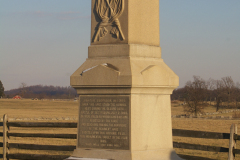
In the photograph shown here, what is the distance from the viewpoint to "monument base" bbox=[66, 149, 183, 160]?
7.19 metres

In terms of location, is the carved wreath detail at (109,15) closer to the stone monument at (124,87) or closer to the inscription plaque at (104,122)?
the stone monument at (124,87)

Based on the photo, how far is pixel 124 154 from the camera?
720 cm

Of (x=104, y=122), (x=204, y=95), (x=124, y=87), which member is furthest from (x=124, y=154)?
(x=204, y=95)

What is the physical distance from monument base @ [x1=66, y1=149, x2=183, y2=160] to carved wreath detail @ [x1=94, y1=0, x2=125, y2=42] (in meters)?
2.29

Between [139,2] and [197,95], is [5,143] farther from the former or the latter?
[197,95]

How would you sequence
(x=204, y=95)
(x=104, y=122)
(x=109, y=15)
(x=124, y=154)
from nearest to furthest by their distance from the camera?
(x=124, y=154), (x=104, y=122), (x=109, y=15), (x=204, y=95)

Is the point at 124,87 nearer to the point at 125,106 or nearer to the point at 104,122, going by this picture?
the point at 125,106

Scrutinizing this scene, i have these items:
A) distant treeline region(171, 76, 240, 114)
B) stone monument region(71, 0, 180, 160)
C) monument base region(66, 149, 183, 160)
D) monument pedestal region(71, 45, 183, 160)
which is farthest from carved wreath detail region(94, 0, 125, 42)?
distant treeline region(171, 76, 240, 114)

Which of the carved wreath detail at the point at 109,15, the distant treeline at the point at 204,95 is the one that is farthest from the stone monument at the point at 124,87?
the distant treeline at the point at 204,95

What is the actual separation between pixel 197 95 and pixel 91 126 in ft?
179

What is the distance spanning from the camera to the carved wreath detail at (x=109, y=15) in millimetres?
7645

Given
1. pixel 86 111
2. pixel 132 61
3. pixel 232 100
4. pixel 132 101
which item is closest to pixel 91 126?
pixel 86 111

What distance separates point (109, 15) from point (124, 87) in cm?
162

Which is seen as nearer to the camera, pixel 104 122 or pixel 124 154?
pixel 124 154
